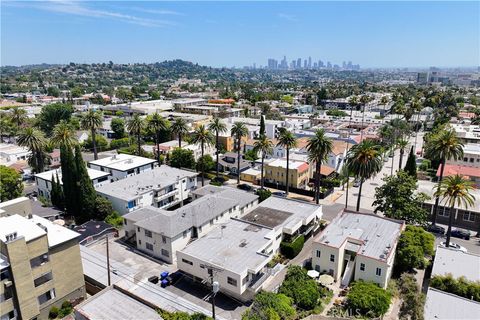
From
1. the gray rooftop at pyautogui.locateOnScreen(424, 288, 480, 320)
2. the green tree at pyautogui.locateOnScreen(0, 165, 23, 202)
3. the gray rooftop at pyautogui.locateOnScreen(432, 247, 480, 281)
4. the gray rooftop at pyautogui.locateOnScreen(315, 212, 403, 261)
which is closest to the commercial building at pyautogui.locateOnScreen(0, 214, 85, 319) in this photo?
the green tree at pyautogui.locateOnScreen(0, 165, 23, 202)

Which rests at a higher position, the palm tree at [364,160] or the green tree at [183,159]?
the palm tree at [364,160]

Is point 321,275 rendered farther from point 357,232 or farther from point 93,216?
point 93,216

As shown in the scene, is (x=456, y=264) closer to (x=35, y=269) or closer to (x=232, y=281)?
(x=232, y=281)

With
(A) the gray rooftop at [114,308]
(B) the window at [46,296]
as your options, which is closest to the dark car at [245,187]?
(A) the gray rooftop at [114,308]

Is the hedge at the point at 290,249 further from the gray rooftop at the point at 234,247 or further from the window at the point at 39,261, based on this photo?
the window at the point at 39,261

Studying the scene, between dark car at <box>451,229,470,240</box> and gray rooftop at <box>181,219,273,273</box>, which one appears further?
dark car at <box>451,229,470,240</box>

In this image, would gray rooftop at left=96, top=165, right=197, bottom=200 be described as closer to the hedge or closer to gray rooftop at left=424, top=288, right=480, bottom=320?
the hedge

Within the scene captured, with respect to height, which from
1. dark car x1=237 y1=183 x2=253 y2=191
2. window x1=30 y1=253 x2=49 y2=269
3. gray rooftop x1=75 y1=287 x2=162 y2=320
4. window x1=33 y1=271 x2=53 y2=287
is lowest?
dark car x1=237 y1=183 x2=253 y2=191
